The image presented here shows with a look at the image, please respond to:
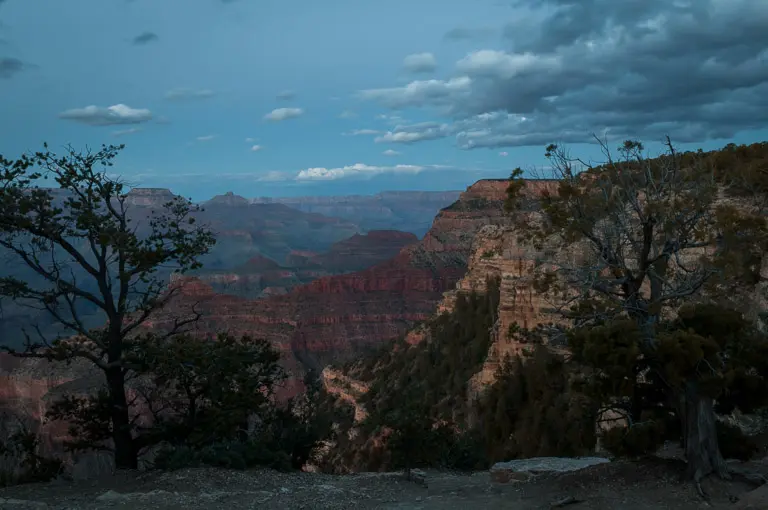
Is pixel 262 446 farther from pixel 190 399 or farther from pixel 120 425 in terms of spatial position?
pixel 120 425

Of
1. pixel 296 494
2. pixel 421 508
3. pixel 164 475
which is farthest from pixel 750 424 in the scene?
pixel 164 475

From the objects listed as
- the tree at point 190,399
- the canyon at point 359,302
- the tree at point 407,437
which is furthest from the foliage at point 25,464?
the canyon at point 359,302

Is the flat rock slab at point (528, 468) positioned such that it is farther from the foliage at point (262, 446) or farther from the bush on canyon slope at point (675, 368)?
the foliage at point (262, 446)

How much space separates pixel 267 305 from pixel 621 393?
298ft

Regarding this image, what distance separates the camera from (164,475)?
480 inches

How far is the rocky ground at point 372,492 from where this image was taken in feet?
31.2

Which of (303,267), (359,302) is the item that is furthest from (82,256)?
(303,267)

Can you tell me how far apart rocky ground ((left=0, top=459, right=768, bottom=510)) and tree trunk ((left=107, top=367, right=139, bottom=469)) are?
1.54 metres

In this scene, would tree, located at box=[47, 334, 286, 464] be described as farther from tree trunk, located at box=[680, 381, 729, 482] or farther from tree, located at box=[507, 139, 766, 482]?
tree trunk, located at box=[680, 381, 729, 482]

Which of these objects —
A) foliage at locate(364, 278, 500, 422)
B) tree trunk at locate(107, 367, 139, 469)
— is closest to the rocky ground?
tree trunk at locate(107, 367, 139, 469)

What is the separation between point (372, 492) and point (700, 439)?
5583mm

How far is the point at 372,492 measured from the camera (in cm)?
1175

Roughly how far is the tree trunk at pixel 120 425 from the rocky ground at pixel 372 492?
1.54m

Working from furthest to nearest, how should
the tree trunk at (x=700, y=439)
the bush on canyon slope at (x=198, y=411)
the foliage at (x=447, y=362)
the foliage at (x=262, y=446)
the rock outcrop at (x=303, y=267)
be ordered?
the rock outcrop at (x=303, y=267) < the foliage at (x=447, y=362) < the bush on canyon slope at (x=198, y=411) < the foliage at (x=262, y=446) < the tree trunk at (x=700, y=439)
